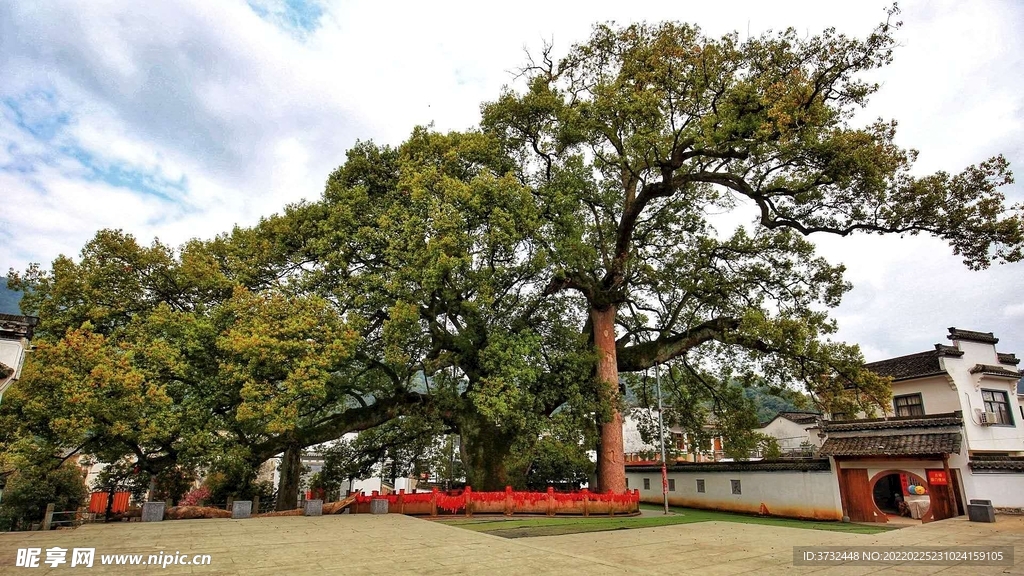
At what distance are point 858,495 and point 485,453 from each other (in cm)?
1193

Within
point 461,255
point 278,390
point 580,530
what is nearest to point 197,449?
point 278,390

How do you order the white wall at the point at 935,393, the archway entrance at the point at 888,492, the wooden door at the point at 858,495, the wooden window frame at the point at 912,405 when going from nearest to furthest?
the wooden door at the point at 858,495, the archway entrance at the point at 888,492, the white wall at the point at 935,393, the wooden window frame at the point at 912,405

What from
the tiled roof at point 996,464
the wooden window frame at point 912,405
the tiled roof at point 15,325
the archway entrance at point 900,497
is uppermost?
the tiled roof at point 15,325

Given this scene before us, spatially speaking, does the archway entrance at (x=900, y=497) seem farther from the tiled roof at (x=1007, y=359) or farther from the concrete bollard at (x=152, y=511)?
the concrete bollard at (x=152, y=511)

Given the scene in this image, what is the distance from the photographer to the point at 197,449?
45.7 feet

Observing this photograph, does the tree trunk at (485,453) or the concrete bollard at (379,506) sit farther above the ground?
the tree trunk at (485,453)

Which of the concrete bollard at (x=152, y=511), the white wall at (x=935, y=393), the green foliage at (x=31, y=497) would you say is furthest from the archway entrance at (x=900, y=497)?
the green foliage at (x=31, y=497)

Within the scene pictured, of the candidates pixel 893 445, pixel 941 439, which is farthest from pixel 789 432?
pixel 941 439

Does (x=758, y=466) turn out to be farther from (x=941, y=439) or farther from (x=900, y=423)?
(x=941, y=439)

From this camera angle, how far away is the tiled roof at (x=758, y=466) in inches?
682

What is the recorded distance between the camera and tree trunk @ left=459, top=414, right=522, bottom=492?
1750 centimetres

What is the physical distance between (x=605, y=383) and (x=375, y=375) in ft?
26.1

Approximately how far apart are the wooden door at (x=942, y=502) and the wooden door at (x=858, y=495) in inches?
60.2

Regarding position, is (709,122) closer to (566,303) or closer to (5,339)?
(566,303)
